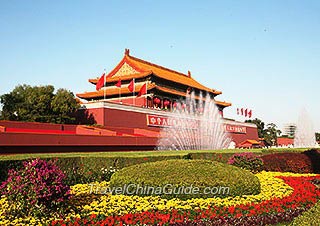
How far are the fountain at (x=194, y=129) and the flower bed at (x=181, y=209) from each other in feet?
53.2

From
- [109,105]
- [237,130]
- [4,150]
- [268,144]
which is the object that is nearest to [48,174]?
[4,150]

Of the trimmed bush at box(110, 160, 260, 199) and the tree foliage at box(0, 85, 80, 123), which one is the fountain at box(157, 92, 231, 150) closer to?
the tree foliage at box(0, 85, 80, 123)

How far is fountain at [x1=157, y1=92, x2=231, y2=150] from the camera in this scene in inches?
989

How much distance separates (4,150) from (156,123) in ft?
50.3

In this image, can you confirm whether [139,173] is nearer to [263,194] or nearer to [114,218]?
[114,218]

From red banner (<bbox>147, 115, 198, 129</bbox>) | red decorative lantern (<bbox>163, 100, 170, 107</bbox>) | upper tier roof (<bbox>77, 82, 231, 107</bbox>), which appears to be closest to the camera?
red banner (<bbox>147, 115, 198, 129</bbox>)

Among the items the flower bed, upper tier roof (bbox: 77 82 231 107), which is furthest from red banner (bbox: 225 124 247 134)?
the flower bed

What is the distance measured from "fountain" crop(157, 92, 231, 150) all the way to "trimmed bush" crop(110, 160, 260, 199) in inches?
612

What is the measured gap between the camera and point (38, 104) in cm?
2302

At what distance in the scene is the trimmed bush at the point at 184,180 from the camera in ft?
22.5

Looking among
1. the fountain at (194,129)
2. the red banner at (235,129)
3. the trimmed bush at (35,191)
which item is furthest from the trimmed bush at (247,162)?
the red banner at (235,129)

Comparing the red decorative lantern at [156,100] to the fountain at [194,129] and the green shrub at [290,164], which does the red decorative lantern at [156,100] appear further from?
the green shrub at [290,164]

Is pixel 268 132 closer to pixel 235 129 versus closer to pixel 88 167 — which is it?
pixel 235 129

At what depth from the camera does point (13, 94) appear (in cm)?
2430
